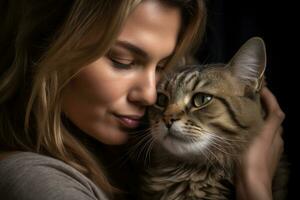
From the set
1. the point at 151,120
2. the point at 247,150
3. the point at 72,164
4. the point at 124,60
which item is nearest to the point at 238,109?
the point at 247,150

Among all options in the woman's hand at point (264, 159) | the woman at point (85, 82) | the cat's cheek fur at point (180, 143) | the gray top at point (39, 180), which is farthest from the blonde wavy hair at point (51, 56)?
the woman's hand at point (264, 159)

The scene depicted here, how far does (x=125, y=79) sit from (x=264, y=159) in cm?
45

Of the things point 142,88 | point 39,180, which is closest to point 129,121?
point 142,88

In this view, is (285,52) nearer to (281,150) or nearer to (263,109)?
(263,109)

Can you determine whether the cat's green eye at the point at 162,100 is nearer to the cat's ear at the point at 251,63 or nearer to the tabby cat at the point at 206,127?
the tabby cat at the point at 206,127

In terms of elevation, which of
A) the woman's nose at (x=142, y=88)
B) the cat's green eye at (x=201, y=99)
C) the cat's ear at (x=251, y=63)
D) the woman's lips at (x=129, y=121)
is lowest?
the woman's lips at (x=129, y=121)

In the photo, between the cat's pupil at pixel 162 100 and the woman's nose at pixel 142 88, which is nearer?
the woman's nose at pixel 142 88

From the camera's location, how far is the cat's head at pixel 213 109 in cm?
115

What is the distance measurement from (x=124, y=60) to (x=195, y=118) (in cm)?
25

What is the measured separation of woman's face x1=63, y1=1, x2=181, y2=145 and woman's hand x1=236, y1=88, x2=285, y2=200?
323mm

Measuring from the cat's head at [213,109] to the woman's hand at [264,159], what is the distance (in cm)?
3

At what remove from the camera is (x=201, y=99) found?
121 cm

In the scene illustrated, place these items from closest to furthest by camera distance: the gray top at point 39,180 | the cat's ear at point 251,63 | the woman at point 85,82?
the gray top at point 39,180 → the woman at point 85,82 → the cat's ear at point 251,63

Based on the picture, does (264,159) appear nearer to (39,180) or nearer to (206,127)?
(206,127)
